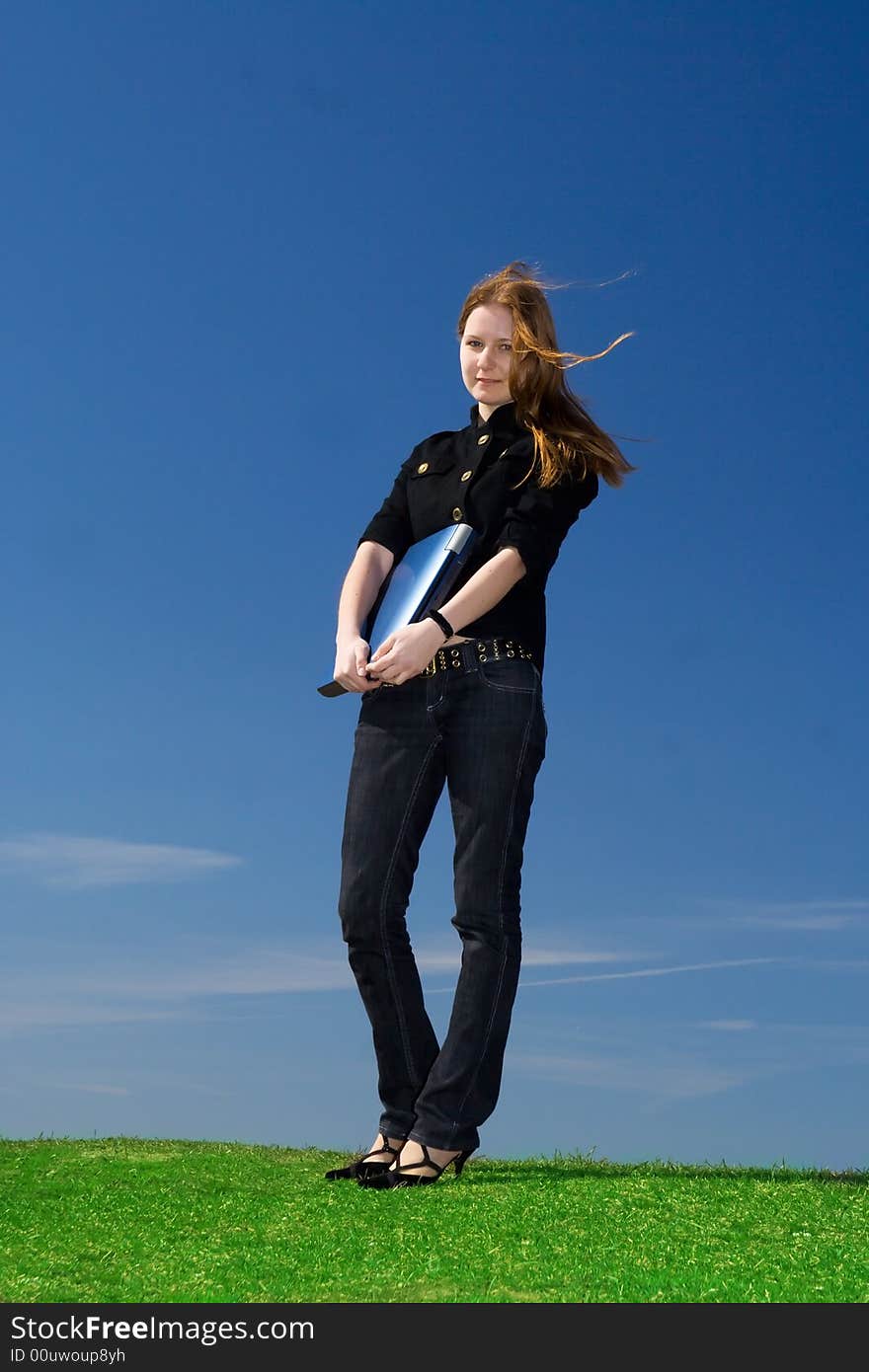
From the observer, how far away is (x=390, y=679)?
Answer: 5250 millimetres

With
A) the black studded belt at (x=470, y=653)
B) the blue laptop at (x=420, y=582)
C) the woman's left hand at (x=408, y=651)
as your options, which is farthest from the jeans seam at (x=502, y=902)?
the blue laptop at (x=420, y=582)

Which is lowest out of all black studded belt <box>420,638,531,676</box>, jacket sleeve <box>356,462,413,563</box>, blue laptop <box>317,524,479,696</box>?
black studded belt <box>420,638,531,676</box>

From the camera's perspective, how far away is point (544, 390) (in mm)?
5758

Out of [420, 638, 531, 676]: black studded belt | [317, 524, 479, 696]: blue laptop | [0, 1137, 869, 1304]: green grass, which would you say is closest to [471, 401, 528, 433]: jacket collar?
[317, 524, 479, 696]: blue laptop

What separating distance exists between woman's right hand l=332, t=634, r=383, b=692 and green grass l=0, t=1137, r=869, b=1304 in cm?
199

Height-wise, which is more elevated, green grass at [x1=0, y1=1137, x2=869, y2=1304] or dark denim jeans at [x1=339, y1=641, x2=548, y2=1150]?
dark denim jeans at [x1=339, y1=641, x2=548, y2=1150]

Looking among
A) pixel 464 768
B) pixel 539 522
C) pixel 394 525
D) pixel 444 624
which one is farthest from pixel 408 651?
pixel 394 525

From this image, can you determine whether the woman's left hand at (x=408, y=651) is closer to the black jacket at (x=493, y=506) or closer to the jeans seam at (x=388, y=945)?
the black jacket at (x=493, y=506)

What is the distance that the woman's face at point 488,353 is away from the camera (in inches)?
228

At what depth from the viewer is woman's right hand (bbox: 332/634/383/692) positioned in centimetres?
538

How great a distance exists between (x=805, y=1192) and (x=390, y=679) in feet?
9.41

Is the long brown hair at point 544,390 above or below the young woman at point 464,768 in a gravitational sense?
above

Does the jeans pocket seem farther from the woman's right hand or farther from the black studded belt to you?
the woman's right hand
